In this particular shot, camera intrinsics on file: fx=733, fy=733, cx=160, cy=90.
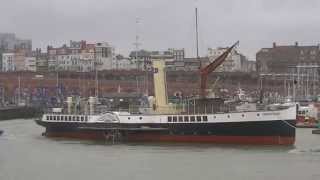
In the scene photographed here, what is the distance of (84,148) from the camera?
193 ft

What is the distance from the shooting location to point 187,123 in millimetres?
60594

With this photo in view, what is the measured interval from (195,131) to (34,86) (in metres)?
92.2

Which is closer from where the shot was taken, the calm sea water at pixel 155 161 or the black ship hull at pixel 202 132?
the calm sea water at pixel 155 161

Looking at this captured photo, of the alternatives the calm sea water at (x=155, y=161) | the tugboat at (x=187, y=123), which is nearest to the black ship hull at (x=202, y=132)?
the tugboat at (x=187, y=123)

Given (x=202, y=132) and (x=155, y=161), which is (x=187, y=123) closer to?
(x=202, y=132)

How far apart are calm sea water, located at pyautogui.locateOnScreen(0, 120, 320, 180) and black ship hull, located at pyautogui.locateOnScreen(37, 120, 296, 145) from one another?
1.57 metres

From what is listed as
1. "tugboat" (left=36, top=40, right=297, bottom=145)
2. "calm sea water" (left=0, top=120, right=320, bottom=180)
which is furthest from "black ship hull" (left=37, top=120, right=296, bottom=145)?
"calm sea water" (left=0, top=120, right=320, bottom=180)

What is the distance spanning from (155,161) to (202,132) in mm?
12177

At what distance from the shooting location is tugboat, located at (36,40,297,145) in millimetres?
58344

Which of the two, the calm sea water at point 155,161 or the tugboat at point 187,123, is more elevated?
the tugboat at point 187,123

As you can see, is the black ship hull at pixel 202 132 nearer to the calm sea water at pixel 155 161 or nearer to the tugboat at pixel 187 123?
the tugboat at pixel 187 123

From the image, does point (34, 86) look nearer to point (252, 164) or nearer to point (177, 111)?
point (177, 111)

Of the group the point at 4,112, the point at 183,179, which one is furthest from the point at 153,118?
the point at 4,112

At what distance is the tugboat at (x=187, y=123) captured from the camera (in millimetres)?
58344
